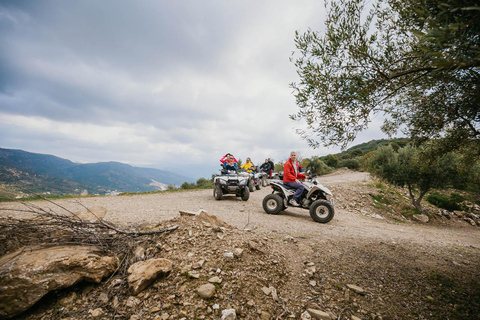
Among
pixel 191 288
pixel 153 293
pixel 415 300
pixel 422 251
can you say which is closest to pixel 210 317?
pixel 191 288

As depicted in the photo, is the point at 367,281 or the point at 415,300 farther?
the point at 367,281

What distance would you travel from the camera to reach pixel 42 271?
2.30 m

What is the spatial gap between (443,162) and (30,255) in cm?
1645

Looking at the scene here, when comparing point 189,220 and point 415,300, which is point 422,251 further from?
point 189,220

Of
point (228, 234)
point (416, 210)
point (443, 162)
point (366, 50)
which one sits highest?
point (366, 50)

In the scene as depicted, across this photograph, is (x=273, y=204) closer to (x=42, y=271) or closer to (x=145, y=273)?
(x=145, y=273)

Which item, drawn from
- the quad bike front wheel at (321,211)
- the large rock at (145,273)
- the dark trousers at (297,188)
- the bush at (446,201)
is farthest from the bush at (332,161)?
the large rock at (145,273)

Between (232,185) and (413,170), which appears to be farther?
(413,170)

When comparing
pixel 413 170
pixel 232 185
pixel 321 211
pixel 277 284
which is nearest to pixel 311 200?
pixel 321 211

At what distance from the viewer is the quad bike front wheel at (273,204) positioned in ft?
24.7

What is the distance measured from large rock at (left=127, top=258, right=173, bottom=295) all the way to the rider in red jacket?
5.57m

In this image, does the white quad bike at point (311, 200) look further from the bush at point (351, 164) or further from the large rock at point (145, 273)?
the bush at point (351, 164)

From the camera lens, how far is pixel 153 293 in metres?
2.33

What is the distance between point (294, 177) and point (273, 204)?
1311mm
